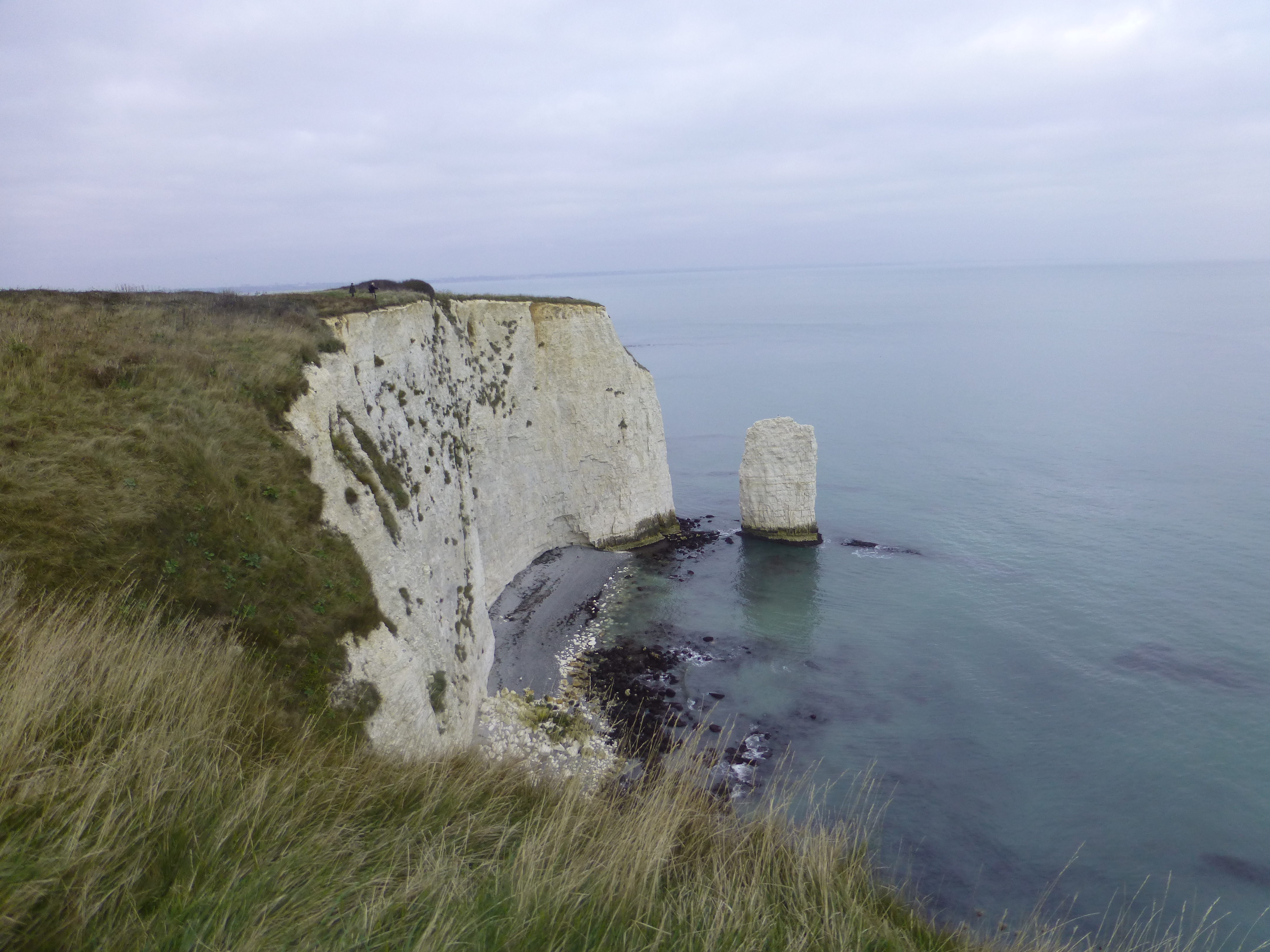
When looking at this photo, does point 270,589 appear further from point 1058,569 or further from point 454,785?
point 1058,569

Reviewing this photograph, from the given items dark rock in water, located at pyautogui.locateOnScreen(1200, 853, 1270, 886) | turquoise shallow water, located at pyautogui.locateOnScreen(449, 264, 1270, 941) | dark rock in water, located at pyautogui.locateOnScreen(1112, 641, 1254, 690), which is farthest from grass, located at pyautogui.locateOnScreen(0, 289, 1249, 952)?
dark rock in water, located at pyautogui.locateOnScreen(1112, 641, 1254, 690)

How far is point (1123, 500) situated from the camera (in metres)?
Answer: 42.6

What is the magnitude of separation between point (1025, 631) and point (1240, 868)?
12.1 meters

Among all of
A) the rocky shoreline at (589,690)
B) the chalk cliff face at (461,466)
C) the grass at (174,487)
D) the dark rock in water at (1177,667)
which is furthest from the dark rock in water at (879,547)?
the grass at (174,487)

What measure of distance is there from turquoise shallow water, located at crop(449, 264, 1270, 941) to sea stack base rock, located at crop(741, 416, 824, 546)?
140 cm

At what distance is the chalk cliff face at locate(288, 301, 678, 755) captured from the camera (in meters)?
14.1

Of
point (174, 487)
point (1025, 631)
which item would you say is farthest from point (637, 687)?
point (174, 487)

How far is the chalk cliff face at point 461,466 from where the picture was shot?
14.1m

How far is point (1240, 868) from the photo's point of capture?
16.8 meters

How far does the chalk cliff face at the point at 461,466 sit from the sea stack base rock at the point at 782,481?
16.1 feet

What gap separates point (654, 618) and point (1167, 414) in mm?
56181

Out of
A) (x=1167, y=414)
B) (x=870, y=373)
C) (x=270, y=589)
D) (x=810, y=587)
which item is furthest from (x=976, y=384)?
(x=270, y=589)

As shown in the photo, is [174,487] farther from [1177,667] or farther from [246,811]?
[1177,667]

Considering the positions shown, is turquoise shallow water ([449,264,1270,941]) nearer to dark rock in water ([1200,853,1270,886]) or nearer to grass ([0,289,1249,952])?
dark rock in water ([1200,853,1270,886])
